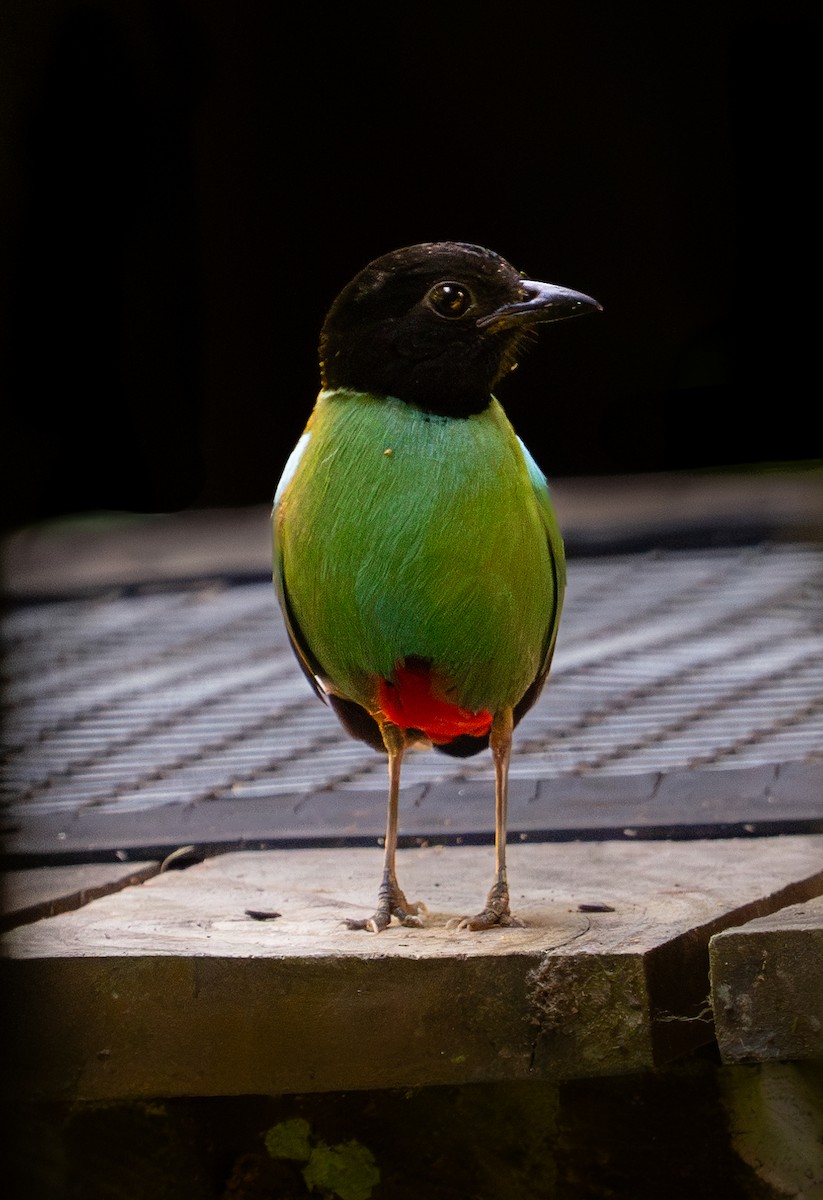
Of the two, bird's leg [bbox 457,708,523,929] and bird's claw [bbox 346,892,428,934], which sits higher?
bird's leg [bbox 457,708,523,929]

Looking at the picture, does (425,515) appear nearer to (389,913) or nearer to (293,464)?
(293,464)

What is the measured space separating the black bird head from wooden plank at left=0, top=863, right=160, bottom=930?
0.75 meters

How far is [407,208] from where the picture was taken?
7.43 ft

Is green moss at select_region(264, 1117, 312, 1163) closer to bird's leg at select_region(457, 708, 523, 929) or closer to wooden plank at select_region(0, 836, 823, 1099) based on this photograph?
wooden plank at select_region(0, 836, 823, 1099)

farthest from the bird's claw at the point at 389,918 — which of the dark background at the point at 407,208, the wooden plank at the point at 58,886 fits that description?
the dark background at the point at 407,208

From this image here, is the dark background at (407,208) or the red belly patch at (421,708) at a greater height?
the dark background at (407,208)

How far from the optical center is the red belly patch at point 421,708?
1.85 meters

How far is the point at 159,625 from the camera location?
3.62 meters

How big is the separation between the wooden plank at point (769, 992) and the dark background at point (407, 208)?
803mm

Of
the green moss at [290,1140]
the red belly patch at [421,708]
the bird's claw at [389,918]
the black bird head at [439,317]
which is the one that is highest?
the black bird head at [439,317]

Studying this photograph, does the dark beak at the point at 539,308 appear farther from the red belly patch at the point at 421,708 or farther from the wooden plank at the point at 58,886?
the wooden plank at the point at 58,886

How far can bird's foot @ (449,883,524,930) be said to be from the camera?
5.80ft

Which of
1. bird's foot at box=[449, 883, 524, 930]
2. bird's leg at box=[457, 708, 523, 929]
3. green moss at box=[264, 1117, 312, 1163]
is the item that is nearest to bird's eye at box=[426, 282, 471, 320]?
bird's leg at box=[457, 708, 523, 929]

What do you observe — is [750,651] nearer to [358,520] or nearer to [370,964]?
[358,520]
